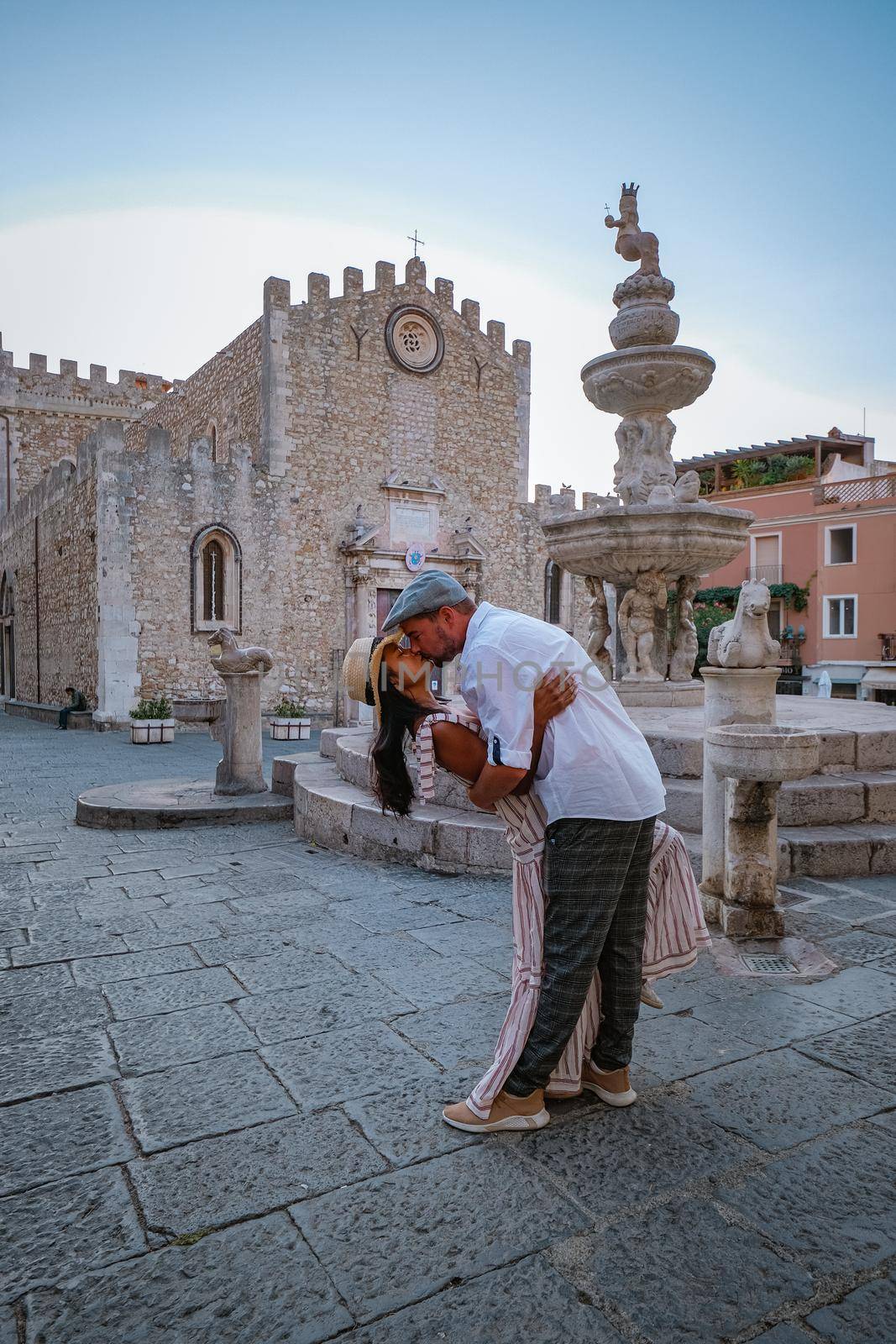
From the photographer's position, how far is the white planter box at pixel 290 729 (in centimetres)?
1518

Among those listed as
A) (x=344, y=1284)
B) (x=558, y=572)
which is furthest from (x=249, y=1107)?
(x=558, y=572)

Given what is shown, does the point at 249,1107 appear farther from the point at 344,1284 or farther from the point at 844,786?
the point at 844,786

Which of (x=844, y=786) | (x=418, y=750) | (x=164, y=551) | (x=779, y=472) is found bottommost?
(x=844, y=786)

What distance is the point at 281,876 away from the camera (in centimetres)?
520

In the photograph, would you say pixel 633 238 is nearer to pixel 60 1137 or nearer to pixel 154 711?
pixel 60 1137

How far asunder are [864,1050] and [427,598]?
211cm

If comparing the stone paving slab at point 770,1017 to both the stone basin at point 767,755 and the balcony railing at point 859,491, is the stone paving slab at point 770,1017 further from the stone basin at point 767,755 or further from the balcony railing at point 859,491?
the balcony railing at point 859,491

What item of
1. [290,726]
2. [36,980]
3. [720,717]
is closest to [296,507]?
[290,726]

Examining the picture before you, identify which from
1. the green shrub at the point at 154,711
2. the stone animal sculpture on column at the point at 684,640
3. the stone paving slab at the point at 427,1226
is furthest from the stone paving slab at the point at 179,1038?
the green shrub at the point at 154,711

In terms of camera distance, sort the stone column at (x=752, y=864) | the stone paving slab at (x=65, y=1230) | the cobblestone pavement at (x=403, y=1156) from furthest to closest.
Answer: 1. the stone column at (x=752, y=864)
2. the stone paving slab at (x=65, y=1230)
3. the cobblestone pavement at (x=403, y=1156)

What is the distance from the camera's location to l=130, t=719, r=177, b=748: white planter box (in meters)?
14.5

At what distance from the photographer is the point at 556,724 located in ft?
7.29

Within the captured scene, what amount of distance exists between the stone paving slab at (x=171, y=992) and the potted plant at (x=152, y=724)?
1158 centimetres

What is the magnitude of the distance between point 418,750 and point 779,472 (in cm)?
3451
